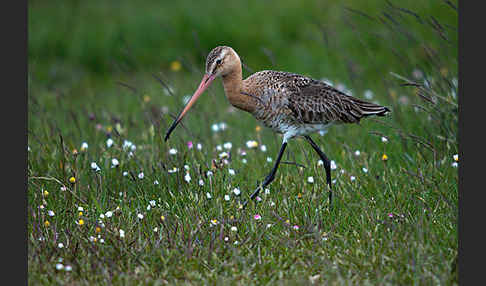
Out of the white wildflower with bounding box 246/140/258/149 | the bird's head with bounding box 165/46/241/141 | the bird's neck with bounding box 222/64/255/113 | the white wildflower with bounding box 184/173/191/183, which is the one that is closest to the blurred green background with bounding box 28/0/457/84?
the white wildflower with bounding box 246/140/258/149

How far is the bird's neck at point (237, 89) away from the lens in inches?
209

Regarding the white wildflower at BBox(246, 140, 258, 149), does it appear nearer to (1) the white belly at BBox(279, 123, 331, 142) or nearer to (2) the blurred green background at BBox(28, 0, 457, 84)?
(1) the white belly at BBox(279, 123, 331, 142)

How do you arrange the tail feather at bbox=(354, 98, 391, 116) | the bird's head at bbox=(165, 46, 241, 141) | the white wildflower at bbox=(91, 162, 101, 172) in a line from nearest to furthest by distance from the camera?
the bird's head at bbox=(165, 46, 241, 141), the white wildflower at bbox=(91, 162, 101, 172), the tail feather at bbox=(354, 98, 391, 116)

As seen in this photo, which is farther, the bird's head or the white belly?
the white belly

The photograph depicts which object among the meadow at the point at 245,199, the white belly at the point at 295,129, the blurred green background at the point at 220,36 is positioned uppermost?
the blurred green background at the point at 220,36

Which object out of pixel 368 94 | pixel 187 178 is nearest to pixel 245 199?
pixel 187 178

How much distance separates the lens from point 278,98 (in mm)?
5320

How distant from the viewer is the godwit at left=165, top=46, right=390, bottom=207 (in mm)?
5211

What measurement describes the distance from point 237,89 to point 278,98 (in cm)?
36

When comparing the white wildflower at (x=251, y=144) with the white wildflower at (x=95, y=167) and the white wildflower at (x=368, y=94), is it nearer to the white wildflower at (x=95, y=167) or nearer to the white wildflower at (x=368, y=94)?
the white wildflower at (x=95, y=167)

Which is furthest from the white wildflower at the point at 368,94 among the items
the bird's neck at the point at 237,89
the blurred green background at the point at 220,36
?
the bird's neck at the point at 237,89

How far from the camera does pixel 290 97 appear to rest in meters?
5.36

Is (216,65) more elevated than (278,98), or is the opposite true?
(216,65)

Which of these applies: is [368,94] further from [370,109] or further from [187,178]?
[187,178]
